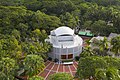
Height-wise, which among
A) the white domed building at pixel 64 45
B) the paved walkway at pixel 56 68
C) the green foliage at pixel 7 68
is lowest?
the paved walkway at pixel 56 68

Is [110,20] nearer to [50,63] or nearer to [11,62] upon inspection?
[50,63]

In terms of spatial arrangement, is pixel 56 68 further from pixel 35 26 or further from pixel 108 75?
pixel 108 75

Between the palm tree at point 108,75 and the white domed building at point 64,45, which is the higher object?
the white domed building at point 64,45

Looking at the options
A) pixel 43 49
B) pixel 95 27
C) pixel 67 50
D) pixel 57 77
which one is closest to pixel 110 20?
pixel 95 27

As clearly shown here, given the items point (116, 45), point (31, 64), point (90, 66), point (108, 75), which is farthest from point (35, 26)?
point (108, 75)

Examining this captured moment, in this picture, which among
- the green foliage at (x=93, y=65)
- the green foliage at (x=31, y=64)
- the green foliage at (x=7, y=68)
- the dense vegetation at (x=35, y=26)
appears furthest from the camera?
the dense vegetation at (x=35, y=26)

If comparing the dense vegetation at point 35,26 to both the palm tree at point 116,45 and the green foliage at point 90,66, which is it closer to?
the palm tree at point 116,45

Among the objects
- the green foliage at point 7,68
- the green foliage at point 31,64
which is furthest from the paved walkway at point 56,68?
the green foliage at point 7,68
